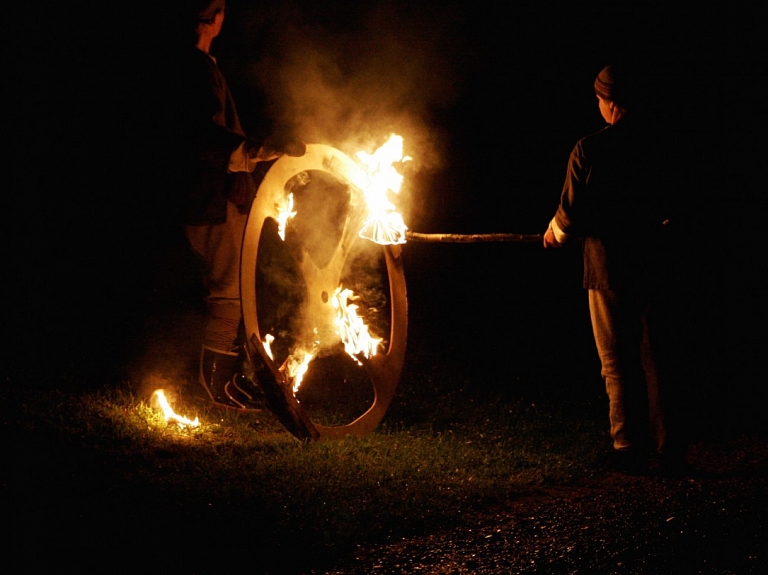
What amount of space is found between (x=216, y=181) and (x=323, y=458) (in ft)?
6.37

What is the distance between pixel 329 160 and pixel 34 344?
3748mm

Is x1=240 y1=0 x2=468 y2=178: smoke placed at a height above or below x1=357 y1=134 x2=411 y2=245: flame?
above

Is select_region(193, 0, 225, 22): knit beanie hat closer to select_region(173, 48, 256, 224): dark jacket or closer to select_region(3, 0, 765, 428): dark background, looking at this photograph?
select_region(173, 48, 256, 224): dark jacket

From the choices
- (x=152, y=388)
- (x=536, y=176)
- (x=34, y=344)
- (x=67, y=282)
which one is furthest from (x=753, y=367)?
(x=67, y=282)

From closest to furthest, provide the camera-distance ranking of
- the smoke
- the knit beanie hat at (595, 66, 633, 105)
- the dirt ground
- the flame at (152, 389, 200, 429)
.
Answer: the dirt ground, the knit beanie hat at (595, 66, 633, 105), the flame at (152, 389, 200, 429), the smoke

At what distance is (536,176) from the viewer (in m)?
12.4

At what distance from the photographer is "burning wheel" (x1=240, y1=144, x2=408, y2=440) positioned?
5352mm

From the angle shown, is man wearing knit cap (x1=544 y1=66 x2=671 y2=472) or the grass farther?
man wearing knit cap (x1=544 y1=66 x2=671 y2=472)

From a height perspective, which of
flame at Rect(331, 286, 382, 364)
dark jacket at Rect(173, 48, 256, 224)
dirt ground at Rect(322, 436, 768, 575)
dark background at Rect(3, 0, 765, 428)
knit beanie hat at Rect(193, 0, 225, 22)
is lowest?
dirt ground at Rect(322, 436, 768, 575)

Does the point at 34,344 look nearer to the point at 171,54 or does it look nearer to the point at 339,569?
the point at 171,54

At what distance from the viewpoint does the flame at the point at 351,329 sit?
6020 mm

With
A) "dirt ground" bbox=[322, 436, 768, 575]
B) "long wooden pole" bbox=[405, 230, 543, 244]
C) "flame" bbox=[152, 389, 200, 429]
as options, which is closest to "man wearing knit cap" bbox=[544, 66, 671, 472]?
"long wooden pole" bbox=[405, 230, 543, 244]

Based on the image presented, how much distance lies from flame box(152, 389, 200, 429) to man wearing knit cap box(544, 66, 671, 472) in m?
2.79

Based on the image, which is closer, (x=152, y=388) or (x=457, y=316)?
(x=152, y=388)
